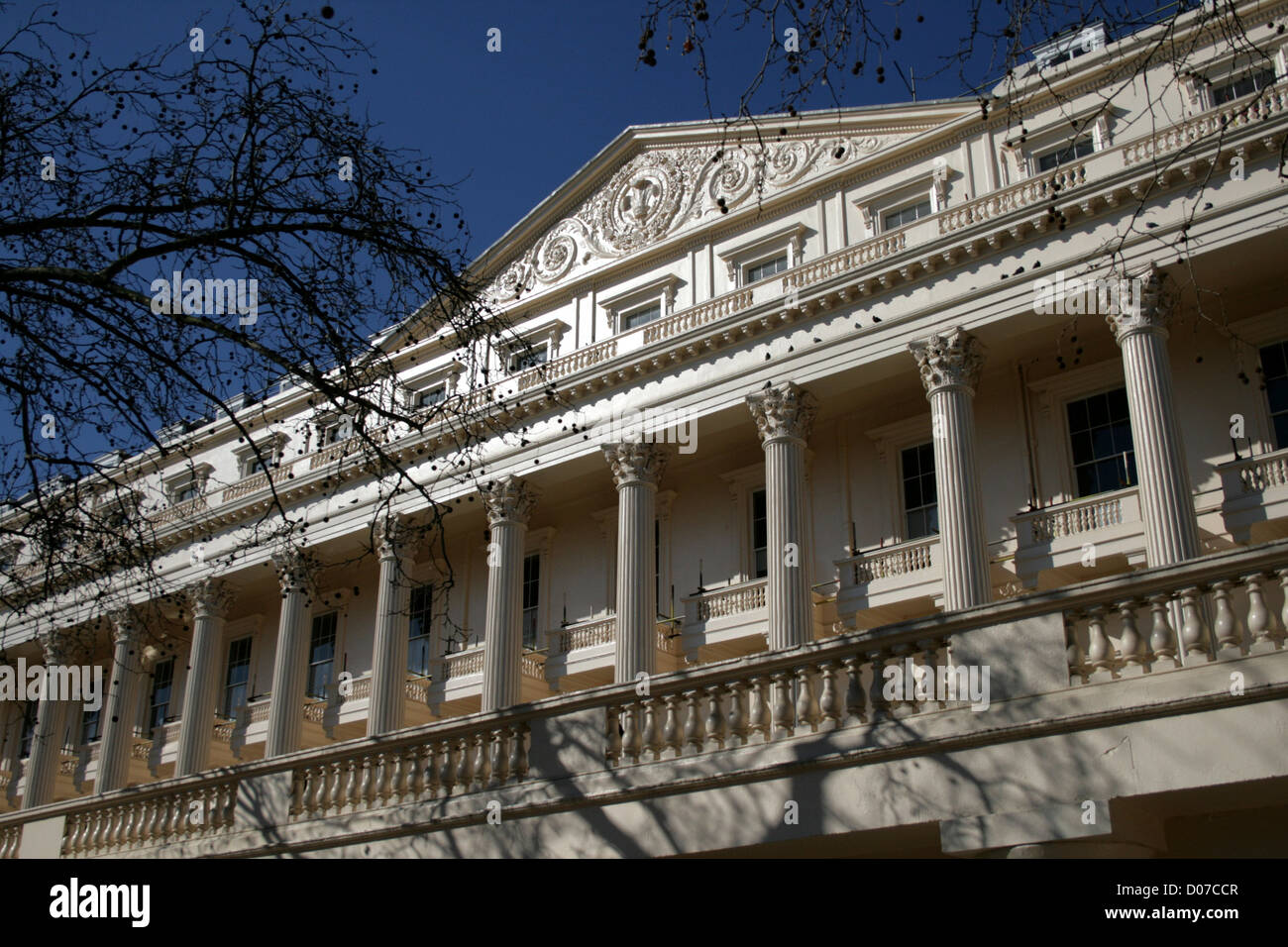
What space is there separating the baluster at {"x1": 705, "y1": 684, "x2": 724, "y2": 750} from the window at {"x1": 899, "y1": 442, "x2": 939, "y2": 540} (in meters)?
16.3

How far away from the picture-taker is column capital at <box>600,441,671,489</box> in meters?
27.4

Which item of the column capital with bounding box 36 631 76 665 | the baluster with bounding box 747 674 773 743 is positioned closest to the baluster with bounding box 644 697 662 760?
the baluster with bounding box 747 674 773 743

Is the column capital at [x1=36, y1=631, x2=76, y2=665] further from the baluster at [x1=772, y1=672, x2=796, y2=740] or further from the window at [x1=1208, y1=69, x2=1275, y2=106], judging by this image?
the window at [x1=1208, y1=69, x2=1275, y2=106]

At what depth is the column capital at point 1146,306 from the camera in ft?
70.6

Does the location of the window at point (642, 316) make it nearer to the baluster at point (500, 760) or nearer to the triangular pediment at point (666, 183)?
the triangular pediment at point (666, 183)

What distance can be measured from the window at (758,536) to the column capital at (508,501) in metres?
5.14

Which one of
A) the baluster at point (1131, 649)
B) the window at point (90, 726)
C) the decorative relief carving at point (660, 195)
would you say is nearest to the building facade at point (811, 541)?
the baluster at point (1131, 649)

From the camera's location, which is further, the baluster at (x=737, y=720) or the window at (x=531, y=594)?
the window at (x=531, y=594)

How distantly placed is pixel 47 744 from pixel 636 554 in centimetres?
1859

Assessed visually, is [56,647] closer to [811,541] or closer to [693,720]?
[811,541]
